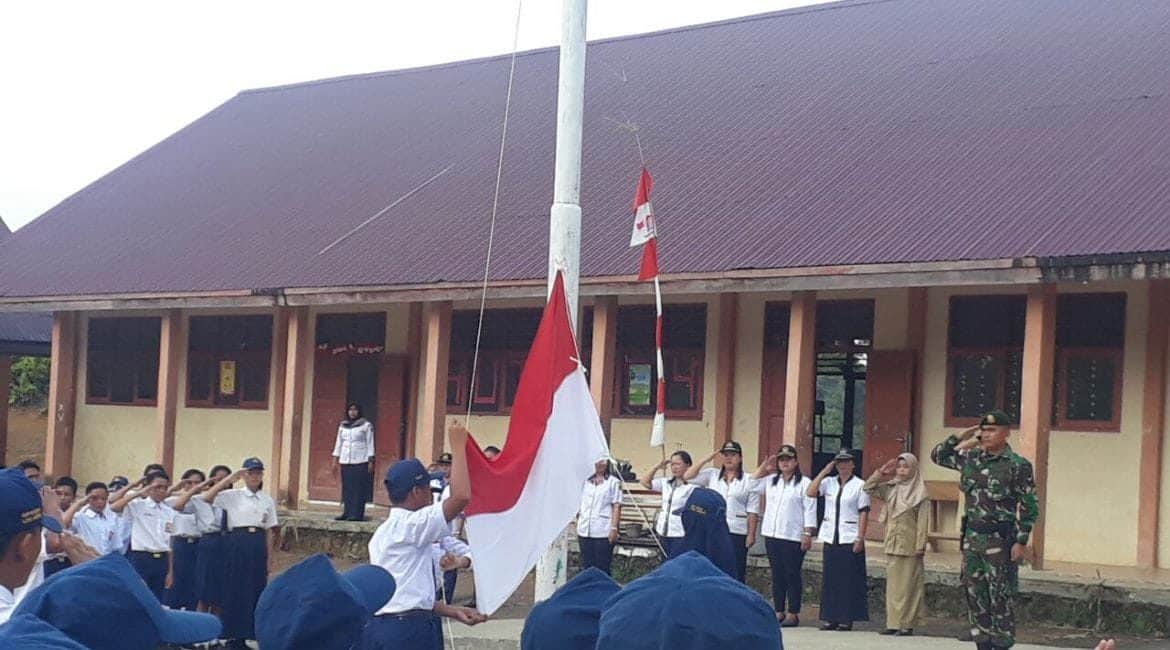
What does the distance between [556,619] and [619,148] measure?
54.0ft

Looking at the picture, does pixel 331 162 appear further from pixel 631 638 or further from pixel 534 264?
pixel 631 638

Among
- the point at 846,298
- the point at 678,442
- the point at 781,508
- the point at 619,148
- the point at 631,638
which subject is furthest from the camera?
the point at 619,148

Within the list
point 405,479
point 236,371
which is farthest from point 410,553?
point 236,371

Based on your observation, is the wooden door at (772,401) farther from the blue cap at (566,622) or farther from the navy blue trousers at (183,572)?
the blue cap at (566,622)

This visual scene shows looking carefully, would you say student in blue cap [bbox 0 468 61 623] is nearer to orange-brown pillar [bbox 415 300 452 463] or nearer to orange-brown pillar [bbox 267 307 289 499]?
orange-brown pillar [bbox 415 300 452 463]

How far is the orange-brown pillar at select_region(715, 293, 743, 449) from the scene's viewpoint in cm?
1777

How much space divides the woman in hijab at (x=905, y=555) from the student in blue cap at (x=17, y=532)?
9.89 m

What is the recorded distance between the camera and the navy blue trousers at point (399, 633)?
278 inches

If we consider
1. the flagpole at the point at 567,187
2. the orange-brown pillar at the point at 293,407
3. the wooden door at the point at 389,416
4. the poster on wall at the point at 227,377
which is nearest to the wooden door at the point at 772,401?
the wooden door at the point at 389,416

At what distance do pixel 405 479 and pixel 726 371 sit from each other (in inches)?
425

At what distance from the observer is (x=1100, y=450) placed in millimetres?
14945

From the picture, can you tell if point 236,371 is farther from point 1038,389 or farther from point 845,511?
point 1038,389

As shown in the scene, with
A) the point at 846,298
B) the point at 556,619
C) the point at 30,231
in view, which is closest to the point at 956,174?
the point at 846,298

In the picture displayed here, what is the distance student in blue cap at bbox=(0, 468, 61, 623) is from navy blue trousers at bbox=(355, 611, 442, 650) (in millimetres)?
3090
